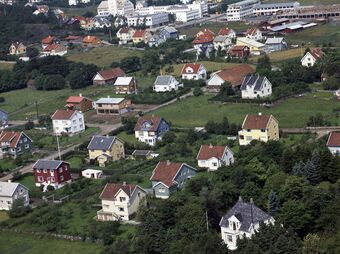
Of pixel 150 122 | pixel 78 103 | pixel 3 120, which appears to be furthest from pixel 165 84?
pixel 3 120

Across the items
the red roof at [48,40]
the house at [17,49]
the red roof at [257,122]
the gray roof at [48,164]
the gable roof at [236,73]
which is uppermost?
the red roof at [257,122]

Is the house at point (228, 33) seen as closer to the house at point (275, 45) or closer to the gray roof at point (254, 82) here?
the house at point (275, 45)

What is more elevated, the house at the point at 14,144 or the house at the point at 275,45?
the house at the point at 275,45

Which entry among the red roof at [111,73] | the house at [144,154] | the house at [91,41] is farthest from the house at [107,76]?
the house at [144,154]

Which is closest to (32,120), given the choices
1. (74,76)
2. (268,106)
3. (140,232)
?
(74,76)

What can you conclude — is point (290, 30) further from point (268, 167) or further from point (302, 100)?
point (268, 167)

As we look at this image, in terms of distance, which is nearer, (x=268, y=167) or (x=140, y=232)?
(x=140, y=232)
